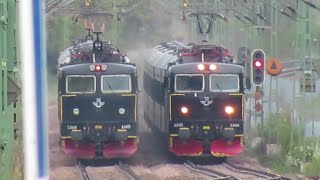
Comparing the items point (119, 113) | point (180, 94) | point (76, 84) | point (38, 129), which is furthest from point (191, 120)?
point (38, 129)

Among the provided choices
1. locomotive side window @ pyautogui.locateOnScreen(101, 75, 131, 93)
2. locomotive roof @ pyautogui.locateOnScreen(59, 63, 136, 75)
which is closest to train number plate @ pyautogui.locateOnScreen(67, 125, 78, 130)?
locomotive side window @ pyautogui.locateOnScreen(101, 75, 131, 93)

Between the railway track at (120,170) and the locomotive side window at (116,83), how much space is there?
1664 millimetres

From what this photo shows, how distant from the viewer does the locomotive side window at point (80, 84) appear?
1505cm

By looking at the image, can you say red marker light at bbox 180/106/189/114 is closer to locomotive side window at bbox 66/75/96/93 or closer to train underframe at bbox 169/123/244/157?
train underframe at bbox 169/123/244/157

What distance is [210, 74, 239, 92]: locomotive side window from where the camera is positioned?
15.6m

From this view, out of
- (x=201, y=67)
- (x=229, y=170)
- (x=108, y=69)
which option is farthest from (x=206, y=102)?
(x=108, y=69)

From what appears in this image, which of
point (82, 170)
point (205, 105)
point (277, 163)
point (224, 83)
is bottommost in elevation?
point (277, 163)

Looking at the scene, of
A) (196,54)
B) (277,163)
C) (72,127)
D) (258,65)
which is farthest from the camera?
(277,163)

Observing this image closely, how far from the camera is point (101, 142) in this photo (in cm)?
1535

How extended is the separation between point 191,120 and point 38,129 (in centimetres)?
1393

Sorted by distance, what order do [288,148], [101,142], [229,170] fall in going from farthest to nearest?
[288,148]
[229,170]
[101,142]

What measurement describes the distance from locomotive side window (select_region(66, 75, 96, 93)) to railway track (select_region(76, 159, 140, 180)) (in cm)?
168

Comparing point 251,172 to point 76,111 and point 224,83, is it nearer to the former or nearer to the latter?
point 224,83

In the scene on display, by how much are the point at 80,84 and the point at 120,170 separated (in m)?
1.98
